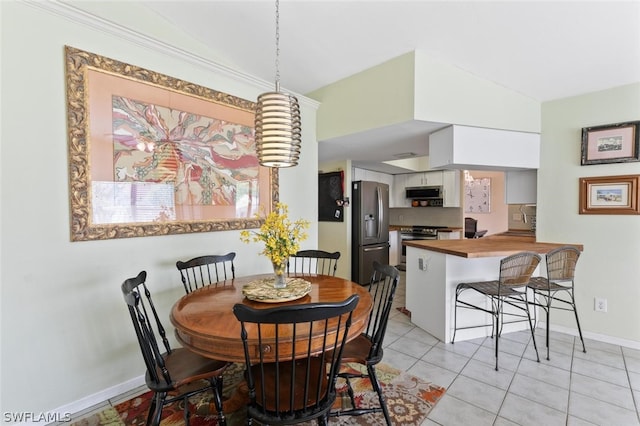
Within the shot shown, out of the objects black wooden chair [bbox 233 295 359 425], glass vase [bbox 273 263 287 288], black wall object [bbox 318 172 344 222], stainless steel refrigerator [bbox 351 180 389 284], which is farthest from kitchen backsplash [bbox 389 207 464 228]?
black wooden chair [bbox 233 295 359 425]

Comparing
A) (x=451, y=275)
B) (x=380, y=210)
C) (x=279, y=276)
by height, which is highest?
(x=380, y=210)

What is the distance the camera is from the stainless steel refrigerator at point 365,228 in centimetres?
463

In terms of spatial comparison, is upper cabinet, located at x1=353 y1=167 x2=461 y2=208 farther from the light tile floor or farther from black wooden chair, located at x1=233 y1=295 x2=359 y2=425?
black wooden chair, located at x1=233 y1=295 x2=359 y2=425

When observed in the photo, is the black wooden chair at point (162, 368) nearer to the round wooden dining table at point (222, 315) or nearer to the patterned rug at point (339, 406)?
the round wooden dining table at point (222, 315)

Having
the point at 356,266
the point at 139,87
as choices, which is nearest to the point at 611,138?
the point at 356,266

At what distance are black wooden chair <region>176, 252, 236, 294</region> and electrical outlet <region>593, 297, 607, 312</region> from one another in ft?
11.6

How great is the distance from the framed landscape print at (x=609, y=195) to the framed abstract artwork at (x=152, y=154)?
3.30 m

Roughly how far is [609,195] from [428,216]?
3555 millimetres

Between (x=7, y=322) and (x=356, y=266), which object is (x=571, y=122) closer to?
(x=356, y=266)

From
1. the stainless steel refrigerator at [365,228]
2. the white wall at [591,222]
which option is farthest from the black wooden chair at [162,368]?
the white wall at [591,222]

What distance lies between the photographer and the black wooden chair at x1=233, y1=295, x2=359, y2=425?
1.11 meters

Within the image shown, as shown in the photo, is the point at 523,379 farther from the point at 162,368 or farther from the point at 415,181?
the point at 415,181

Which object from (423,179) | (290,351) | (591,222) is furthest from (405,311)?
(423,179)

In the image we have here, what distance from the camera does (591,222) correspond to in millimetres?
2861
